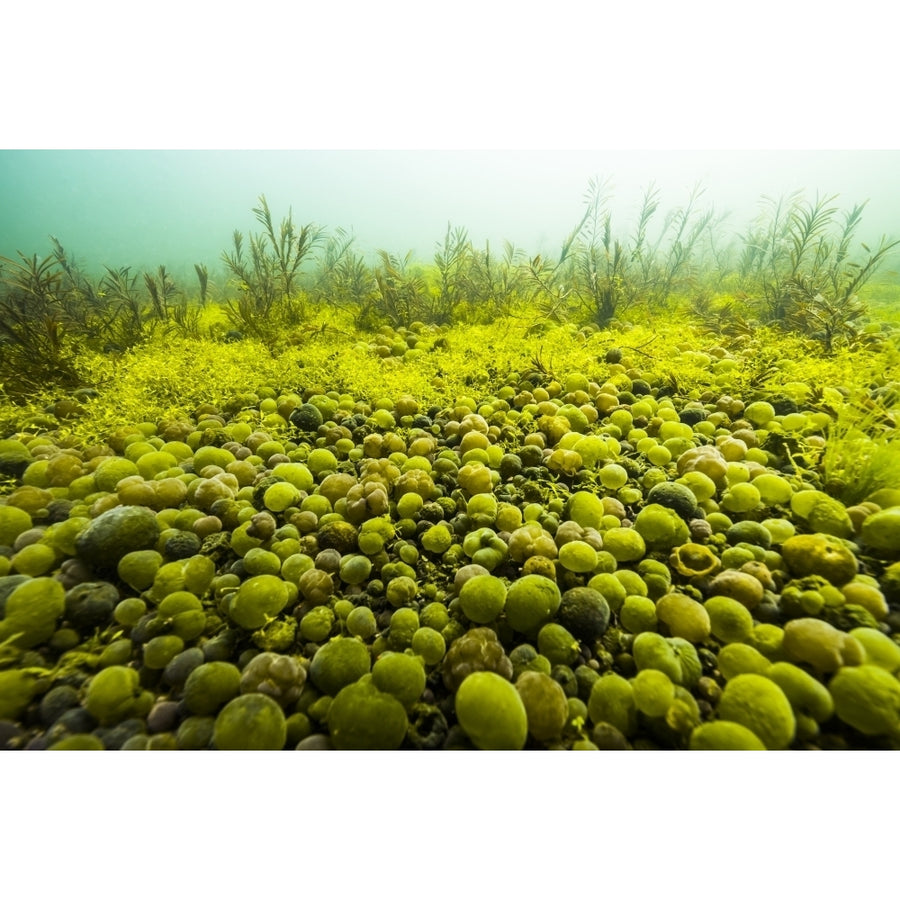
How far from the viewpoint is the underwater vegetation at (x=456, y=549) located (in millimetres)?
1308

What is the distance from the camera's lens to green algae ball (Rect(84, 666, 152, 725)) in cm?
130

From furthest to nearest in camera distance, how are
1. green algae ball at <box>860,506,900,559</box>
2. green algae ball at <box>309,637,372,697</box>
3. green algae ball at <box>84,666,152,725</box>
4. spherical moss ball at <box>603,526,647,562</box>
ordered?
1. spherical moss ball at <box>603,526,647,562</box>
2. green algae ball at <box>860,506,900,559</box>
3. green algae ball at <box>309,637,372,697</box>
4. green algae ball at <box>84,666,152,725</box>

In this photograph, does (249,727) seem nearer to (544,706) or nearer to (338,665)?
(338,665)

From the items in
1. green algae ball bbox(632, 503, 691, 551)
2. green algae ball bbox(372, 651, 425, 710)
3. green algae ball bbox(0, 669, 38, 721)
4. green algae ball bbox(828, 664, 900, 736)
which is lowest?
green algae ball bbox(0, 669, 38, 721)

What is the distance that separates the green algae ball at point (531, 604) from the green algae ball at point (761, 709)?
595 mm

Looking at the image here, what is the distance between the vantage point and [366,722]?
127 centimetres

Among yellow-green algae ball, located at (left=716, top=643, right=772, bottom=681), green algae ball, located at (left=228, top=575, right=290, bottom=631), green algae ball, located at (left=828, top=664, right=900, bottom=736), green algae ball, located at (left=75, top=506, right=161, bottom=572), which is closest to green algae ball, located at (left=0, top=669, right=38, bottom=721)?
green algae ball, located at (left=75, top=506, right=161, bottom=572)

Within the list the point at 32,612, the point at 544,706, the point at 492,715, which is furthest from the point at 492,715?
the point at 32,612

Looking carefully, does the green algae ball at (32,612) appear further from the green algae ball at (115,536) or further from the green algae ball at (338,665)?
the green algae ball at (338,665)

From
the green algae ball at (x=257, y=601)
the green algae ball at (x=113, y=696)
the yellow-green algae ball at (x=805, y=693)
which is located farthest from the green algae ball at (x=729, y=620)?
the green algae ball at (x=113, y=696)

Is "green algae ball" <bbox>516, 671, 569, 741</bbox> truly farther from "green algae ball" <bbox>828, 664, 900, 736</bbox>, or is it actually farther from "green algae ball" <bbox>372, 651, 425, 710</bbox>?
"green algae ball" <bbox>828, 664, 900, 736</bbox>

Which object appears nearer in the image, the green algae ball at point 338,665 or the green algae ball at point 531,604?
the green algae ball at point 338,665

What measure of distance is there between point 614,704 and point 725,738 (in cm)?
31

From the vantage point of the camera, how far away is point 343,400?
329 centimetres
